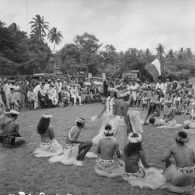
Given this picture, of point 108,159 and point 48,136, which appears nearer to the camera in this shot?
point 108,159

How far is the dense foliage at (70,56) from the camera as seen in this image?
43.9m

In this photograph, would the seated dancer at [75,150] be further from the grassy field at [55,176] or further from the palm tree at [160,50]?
the palm tree at [160,50]

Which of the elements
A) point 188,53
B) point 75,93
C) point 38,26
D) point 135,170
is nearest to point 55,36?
point 38,26

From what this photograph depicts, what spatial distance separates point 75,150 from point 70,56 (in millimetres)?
60967

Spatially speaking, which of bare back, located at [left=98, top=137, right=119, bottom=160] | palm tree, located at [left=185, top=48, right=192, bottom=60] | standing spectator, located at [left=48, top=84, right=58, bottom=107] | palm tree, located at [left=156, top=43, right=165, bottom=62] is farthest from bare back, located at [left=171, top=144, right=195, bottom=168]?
palm tree, located at [left=185, top=48, right=192, bottom=60]

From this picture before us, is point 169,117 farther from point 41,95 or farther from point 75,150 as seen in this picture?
point 41,95

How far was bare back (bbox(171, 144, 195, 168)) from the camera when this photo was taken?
220 inches

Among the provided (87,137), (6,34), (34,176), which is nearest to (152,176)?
(34,176)

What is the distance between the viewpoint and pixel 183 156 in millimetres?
5629

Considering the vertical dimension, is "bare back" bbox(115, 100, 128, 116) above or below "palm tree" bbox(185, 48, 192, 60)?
below

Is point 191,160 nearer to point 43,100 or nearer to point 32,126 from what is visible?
point 32,126

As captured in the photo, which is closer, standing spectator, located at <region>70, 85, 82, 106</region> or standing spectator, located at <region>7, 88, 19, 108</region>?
standing spectator, located at <region>7, 88, 19, 108</region>

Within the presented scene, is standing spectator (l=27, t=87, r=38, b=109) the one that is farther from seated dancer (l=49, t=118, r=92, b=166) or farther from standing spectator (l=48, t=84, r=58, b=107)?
seated dancer (l=49, t=118, r=92, b=166)

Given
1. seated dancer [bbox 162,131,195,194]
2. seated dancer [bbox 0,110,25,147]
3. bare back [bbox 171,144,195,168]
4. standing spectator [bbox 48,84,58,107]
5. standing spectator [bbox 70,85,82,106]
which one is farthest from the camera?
standing spectator [bbox 70,85,82,106]
